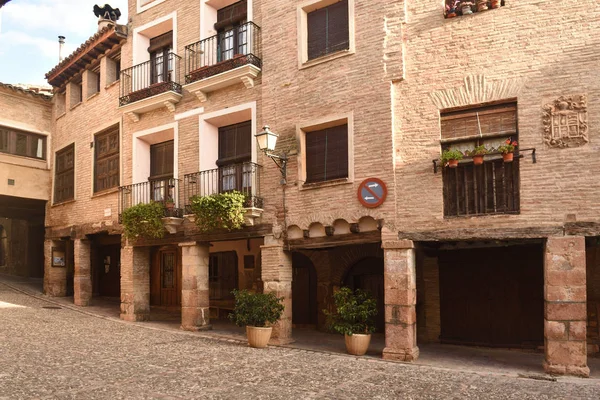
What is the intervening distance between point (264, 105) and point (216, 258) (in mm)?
6348

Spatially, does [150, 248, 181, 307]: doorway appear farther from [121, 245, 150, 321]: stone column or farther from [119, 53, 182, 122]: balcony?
[119, 53, 182, 122]: balcony

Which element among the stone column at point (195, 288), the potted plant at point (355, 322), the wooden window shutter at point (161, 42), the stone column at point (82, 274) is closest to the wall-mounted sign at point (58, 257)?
the stone column at point (82, 274)

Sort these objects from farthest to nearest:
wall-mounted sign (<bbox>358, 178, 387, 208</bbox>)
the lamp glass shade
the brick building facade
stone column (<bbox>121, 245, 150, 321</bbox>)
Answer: stone column (<bbox>121, 245, 150, 321</bbox>)
the lamp glass shade
wall-mounted sign (<bbox>358, 178, 387, 208</bbox>)
the brick building facade

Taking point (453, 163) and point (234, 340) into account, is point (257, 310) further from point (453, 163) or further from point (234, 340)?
point (453, 163)

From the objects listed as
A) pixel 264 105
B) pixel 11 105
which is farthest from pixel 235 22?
pixel 11 105

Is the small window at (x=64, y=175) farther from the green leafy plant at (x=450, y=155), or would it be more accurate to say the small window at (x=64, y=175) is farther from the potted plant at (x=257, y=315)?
the green leafy plant at (x=450, y=155)

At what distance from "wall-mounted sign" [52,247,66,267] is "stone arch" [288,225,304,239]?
1143 cm

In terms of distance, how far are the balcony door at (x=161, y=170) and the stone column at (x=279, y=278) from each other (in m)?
4.05

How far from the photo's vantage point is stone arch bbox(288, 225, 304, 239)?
12445 millimetres

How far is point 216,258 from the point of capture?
698 inches

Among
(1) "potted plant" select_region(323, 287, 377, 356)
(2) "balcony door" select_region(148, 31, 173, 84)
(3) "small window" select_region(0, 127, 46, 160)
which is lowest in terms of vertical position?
(1) "potted plant" select_region(323, 287, 377, 356)

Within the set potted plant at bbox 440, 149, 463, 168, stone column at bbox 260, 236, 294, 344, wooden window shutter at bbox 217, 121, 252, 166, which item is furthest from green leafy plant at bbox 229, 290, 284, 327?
potted plant at bbox 440, 149, 463, 168

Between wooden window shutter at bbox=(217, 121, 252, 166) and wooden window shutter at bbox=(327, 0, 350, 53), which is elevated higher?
wooden window shutter at bbox=(327, 0, 350, 53)

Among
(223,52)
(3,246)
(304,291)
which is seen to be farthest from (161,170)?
(3,246)
